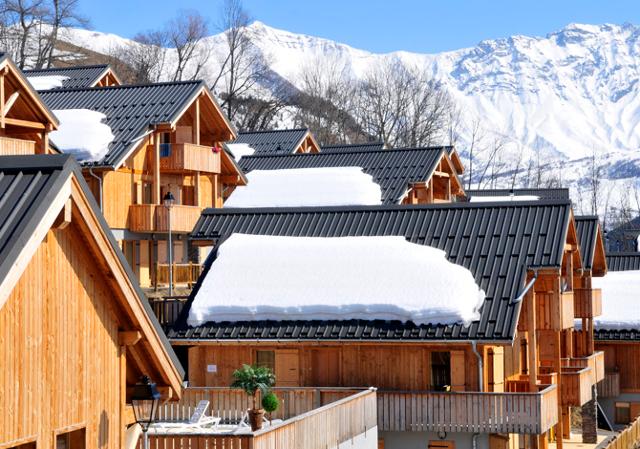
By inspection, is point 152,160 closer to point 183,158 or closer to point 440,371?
point 183,158

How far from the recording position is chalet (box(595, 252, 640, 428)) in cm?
4912

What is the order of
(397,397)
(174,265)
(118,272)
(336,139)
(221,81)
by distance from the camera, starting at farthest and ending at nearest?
(221,81) → (336,139) → (174,265) → (397,397) → (118,272)

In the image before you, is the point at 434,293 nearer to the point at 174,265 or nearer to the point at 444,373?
the point at 444,373

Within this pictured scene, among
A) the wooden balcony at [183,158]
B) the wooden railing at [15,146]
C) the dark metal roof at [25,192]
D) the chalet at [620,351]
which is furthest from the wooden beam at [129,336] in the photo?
the chalet at [620,351]

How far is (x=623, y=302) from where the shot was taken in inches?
1982

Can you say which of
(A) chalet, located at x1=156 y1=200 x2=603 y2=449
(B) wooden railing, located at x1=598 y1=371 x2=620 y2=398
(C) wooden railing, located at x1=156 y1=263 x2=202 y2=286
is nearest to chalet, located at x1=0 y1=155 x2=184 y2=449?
(A) chalet, located at x1=156 y1=200 x2=603 y2=449

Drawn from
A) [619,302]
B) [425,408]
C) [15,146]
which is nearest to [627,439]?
[619,302]

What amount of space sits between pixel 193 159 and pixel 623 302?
59.2 feet

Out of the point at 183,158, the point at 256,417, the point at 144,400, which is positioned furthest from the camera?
the point at 183,158

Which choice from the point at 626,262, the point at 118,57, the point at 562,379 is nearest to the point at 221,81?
the point at 118,57

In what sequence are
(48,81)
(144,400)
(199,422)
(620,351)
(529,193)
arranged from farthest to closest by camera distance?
1. (529,193)
2. (48,81)
3. (620,351)
4. (199,422)
5. (144,400)

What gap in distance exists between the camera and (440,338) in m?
31.8

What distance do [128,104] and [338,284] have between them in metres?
18.5

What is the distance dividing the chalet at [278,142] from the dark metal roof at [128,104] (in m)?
18.0
